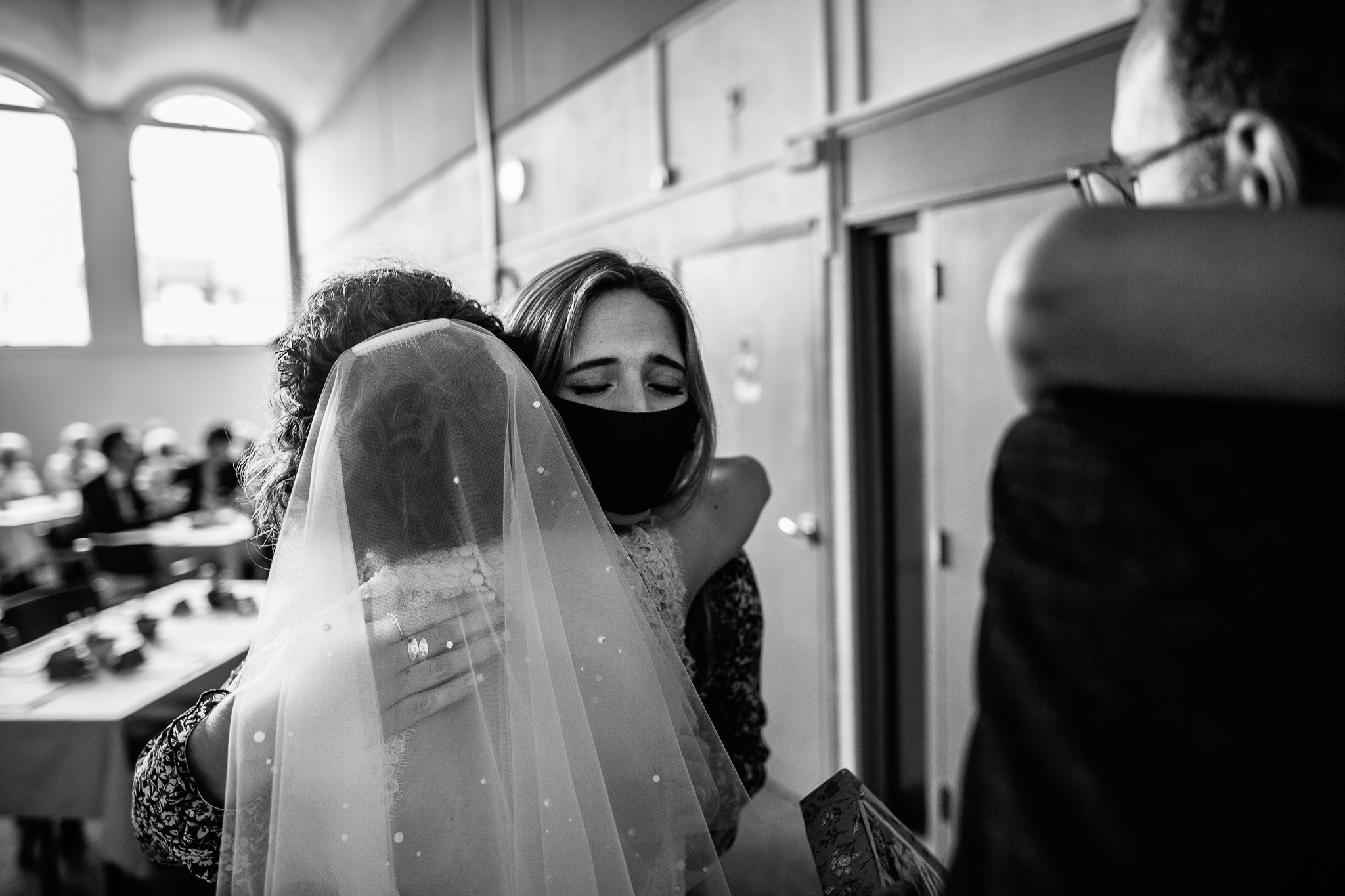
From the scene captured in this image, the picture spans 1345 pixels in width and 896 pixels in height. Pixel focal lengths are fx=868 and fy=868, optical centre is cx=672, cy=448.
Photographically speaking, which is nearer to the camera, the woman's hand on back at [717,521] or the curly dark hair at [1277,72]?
the curly dark hair at [1277,72]

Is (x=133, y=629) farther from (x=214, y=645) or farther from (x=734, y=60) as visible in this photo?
(x=734, y=60)

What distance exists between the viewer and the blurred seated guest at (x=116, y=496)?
5.97 metres

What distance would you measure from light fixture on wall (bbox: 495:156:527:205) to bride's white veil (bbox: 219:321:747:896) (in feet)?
14.5

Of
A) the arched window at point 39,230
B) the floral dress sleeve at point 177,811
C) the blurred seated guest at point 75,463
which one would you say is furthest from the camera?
the arched window at point 39,230

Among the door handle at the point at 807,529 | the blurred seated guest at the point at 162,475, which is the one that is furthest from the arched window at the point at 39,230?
the door handle at the point at 807,529

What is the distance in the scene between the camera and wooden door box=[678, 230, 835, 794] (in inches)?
125

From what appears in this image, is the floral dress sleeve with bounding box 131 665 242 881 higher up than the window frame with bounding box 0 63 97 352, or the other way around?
the window frame with bounding box 0 63 97 352

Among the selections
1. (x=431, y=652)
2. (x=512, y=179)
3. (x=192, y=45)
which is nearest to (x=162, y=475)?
(x=512, y=179)

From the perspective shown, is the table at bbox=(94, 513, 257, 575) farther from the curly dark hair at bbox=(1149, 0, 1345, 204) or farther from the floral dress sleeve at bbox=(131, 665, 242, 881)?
the curly dark hair at bbox=(1149, 0, 1345, 204)

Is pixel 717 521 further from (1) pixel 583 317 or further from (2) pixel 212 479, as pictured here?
(2) pixel 212 479

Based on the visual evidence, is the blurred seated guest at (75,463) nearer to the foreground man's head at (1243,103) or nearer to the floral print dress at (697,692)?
the floral print dress at (697,692)

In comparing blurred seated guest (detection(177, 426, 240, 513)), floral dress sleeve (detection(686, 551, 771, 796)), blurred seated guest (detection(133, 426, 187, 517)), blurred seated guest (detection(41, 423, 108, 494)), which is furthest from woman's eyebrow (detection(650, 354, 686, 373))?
blurred seated guest (detection(41, 423, 108, 494))

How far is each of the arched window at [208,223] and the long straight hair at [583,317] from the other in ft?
35.2

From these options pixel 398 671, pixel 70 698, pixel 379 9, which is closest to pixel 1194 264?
pixel 398 671
